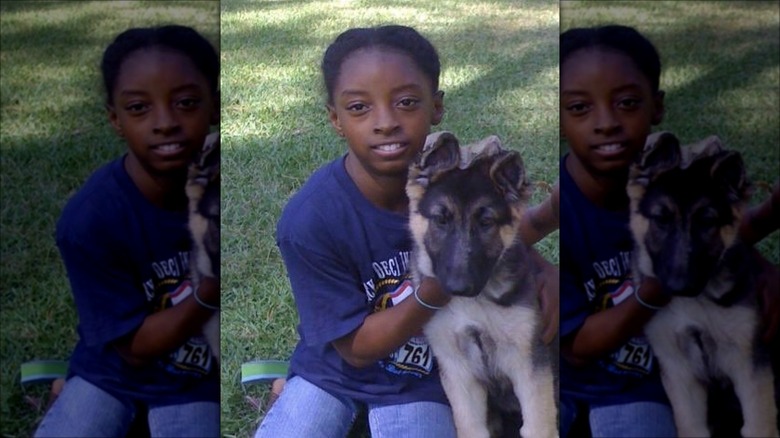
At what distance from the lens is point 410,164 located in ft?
9.20

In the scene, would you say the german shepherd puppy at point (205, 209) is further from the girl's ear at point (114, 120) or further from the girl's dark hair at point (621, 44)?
the girl's dark hair at point (621, 44)

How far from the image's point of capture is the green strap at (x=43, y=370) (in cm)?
323

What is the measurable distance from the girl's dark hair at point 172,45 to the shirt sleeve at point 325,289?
656mm

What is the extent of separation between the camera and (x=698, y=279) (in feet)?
10.2

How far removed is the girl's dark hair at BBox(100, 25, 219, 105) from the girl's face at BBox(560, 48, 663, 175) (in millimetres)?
1076

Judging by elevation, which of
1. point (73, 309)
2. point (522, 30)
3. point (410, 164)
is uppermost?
point (522, 30)

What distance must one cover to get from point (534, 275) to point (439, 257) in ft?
0.91

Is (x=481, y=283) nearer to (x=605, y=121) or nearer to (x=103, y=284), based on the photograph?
(x=605, y=121)

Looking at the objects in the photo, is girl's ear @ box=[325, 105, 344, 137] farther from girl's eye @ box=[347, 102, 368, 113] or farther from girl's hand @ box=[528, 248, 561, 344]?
girl's hand @ box=[528, 248, 561, 344]

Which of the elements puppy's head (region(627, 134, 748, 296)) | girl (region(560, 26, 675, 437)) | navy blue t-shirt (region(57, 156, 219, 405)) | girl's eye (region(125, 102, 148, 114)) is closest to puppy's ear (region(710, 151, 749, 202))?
puppy's head (region(627, 134, 748, 296))

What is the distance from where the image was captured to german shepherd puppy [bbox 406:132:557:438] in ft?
9.21

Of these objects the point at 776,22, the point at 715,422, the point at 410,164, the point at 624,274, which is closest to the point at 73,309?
the point at 410,164

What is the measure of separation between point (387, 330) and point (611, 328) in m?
0.78

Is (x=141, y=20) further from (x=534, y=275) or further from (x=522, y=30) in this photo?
(x=534, y=275)
